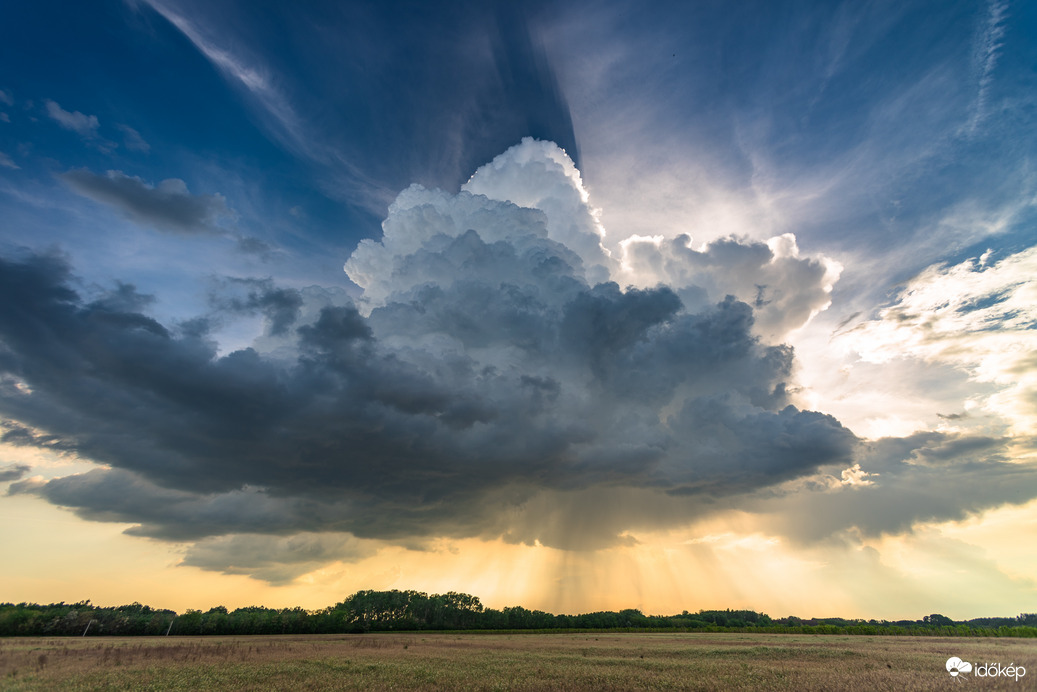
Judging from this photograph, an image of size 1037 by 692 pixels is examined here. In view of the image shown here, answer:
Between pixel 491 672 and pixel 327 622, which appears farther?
pixel 327 622

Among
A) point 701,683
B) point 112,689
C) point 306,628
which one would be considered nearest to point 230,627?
point 306,628

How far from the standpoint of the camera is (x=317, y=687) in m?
35.8

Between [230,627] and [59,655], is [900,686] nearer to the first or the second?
[59,655]

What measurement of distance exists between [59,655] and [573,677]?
200 feet

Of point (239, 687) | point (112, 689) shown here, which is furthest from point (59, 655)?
point (239, 687)

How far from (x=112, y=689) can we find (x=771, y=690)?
49235 millimetres

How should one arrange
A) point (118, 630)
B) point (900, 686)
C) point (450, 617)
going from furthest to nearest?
point (450, 617)
point (118, 630)
point (900, 686)

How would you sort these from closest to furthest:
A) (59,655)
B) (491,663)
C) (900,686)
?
(900,686) → (491,663) → (59,655)

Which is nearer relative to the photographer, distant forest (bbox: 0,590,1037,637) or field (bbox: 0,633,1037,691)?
field (bbox: 0,633,1037,691)

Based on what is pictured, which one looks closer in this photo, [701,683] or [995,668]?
[701,683]

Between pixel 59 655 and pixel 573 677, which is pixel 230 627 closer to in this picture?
pixel 59 655

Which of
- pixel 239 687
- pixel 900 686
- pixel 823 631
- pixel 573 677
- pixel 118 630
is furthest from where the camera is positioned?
pixel 823 631

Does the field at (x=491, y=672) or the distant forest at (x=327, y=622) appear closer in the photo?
the field at (x=491, y=672)

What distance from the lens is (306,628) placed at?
140 meters
